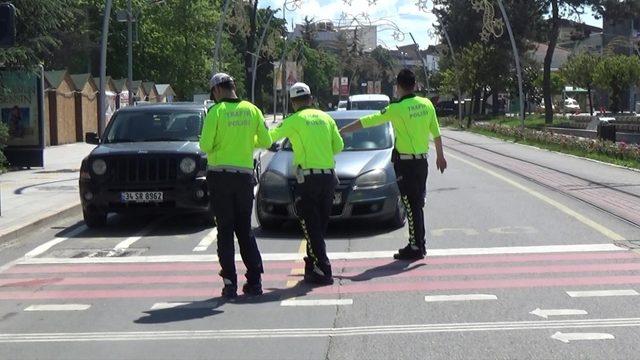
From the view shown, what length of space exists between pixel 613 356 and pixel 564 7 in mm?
49955

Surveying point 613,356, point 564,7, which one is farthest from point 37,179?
point 564,7

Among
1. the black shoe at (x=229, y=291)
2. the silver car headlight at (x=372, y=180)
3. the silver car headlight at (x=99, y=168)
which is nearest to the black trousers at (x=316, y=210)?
the black shoe at (x=229, y=291)

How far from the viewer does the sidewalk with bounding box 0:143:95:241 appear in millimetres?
12117

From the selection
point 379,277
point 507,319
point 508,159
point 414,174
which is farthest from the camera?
point 508,159

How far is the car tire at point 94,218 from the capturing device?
11883 mm

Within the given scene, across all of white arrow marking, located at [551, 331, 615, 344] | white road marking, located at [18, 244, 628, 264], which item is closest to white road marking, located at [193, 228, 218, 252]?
white road marking, located at [18, 244, 628, 264]

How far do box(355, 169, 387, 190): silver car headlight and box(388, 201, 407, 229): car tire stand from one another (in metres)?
0.46

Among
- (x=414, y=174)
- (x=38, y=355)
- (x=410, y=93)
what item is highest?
Result: (x=410, y=93)

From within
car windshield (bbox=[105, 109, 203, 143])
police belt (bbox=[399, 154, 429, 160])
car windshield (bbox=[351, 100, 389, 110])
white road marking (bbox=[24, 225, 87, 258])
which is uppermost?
car windshield (bbox=[351, 100, 389, 110])

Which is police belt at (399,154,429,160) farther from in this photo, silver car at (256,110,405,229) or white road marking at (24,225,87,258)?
white road marking at (24,225,87,258)

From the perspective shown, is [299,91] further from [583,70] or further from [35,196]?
[583,70]

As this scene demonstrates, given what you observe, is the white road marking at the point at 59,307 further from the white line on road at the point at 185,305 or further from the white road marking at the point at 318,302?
the white road marking at the point at 318,302

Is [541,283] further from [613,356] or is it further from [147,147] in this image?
[147,147]

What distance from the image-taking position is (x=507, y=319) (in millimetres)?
6691
